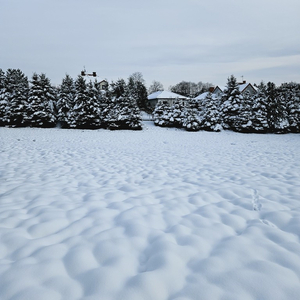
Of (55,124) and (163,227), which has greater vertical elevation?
(55,124)

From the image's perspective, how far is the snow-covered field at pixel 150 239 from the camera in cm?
163

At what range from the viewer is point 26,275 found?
5.67 feet

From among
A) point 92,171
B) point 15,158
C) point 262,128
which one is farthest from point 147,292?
point 262,128

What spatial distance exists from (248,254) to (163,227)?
1.02 m

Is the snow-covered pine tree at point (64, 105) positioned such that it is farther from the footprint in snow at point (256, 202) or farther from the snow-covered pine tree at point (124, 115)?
the footprint in snow at point (256, 202)

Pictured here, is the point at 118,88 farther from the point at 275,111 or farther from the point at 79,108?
the point at 275,111

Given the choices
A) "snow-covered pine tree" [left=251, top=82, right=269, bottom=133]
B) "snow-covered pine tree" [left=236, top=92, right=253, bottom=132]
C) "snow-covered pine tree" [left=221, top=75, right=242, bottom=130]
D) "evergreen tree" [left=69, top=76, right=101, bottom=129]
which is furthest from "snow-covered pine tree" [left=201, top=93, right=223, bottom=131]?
"evergreen tree" [left=69, top=76, right=101, bottom=129]

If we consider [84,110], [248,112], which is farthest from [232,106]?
[84,110]

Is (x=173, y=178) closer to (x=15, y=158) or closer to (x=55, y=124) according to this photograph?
(x=15, y=158)

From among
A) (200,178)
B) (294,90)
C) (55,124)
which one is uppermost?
(294,90)

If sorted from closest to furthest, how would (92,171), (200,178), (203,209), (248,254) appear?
(248,254), (203,209), (200,178), (92,171)

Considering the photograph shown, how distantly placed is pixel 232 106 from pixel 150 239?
2712 cm

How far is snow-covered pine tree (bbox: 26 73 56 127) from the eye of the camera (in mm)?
23516

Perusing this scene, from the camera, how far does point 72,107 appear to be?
25.5 metres
